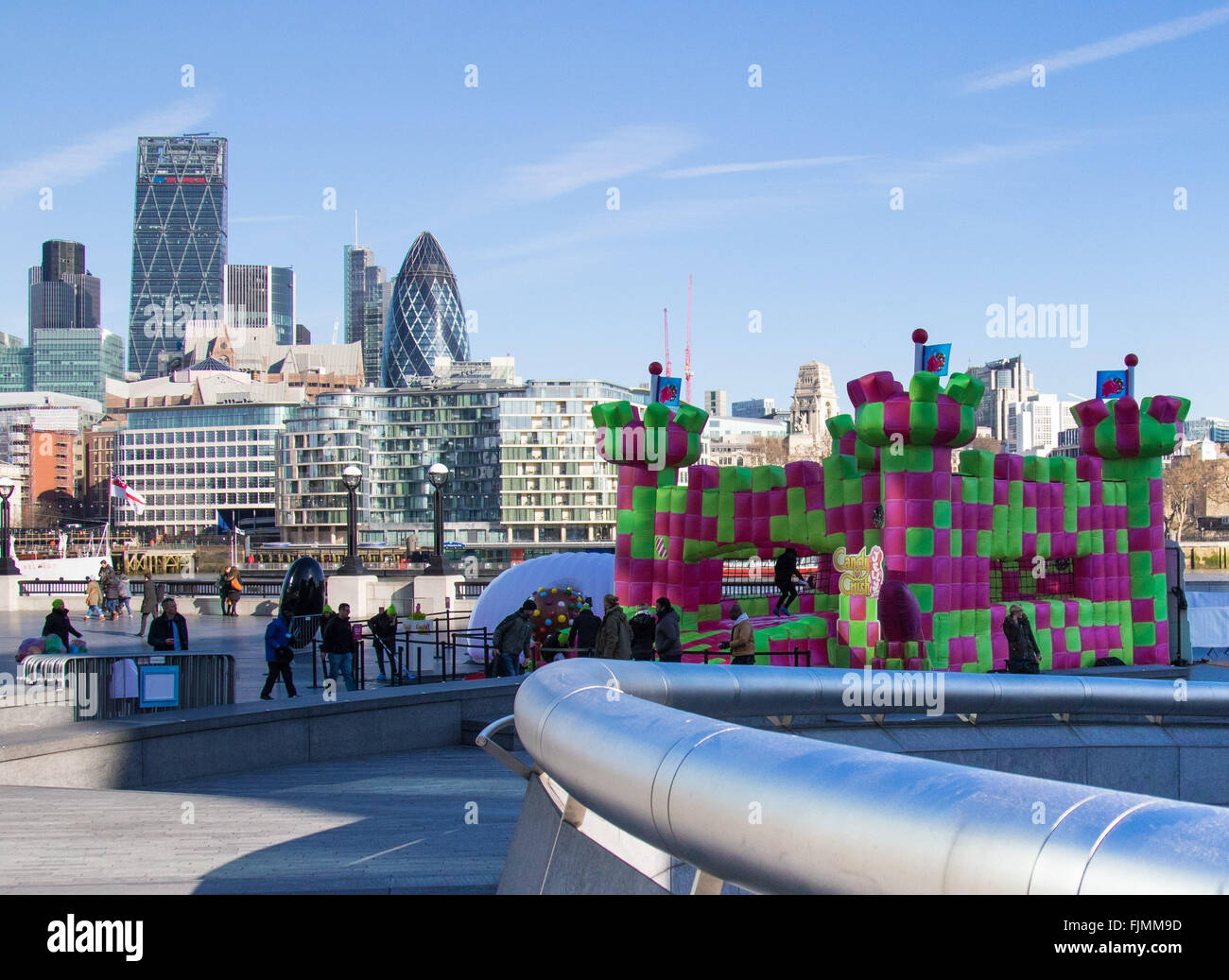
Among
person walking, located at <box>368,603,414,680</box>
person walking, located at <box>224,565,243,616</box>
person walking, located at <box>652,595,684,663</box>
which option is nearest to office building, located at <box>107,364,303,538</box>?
person walking, located at <box>224,565,243,616</box>

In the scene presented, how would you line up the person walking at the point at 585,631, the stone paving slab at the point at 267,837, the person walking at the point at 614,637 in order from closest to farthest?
the stone paving slab at the point at 267,837 → the person walking at the point at 614,637 → the person walking at the point at 585,631

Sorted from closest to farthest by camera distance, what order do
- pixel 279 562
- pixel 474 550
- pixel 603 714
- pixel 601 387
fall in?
1. pixel 603 714
2. pixel 279 562
3. pixel 474 550
4. pixel 601 387

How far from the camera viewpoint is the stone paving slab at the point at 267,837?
6199 mm

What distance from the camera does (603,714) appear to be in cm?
347

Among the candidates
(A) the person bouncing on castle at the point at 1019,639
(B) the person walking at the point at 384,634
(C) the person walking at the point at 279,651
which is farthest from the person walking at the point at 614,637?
(A) the person bouncing on castle at the point at 1019,639

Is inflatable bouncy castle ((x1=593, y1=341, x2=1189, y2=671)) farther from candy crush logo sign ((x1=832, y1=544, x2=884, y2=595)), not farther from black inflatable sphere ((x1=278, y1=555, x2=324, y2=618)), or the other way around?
black inflatable sphere ((x1=278, y1=555, x2=324, y2=618))

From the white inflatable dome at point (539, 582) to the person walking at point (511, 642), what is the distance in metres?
6.10

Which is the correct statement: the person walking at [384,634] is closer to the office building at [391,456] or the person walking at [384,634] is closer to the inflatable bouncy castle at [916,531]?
the inflatable bouncy castle at [916,531]

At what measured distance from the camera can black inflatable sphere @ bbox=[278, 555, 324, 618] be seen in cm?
2412

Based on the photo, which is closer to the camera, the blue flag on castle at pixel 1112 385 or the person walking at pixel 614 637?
the person walking at pixel 614 637
